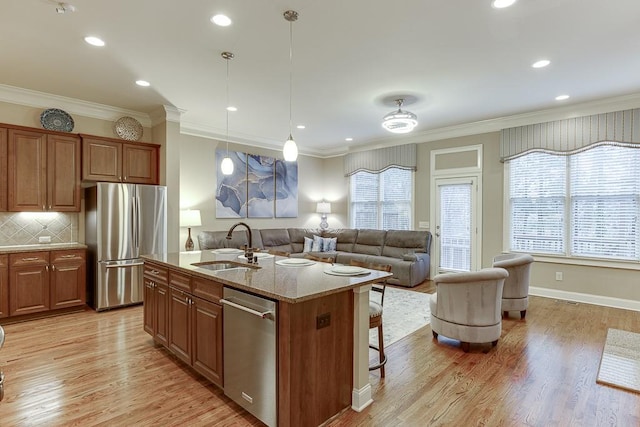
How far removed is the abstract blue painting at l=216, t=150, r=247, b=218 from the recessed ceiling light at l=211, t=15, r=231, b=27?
152 inches

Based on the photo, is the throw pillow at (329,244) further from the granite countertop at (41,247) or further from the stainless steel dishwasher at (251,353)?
the stainless steel dishwasher at (251,353)

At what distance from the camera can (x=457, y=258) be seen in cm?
632

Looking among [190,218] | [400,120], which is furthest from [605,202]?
[190,218]

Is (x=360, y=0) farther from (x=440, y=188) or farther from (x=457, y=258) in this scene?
(x=457, y=258)

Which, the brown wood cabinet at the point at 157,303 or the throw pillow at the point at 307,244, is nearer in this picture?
the brown wood cabinet at the point at 157,303

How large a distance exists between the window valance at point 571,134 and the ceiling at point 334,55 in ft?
0.66

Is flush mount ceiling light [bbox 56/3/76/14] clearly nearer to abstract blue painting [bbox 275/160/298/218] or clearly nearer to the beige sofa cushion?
abstract blue painting [bbox 275/160/298/218]

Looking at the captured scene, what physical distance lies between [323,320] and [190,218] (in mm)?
4189

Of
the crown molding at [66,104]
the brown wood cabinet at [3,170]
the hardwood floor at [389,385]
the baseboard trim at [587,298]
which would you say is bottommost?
the hardwood floor at [389,385]

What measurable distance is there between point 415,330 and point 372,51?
307 cm

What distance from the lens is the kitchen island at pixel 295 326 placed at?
76.9 inches

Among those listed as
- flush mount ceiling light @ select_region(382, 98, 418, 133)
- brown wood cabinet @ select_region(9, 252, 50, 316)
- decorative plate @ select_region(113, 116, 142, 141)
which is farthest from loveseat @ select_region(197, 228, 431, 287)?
flush mount ceiling light @ select_region(382, 98, 418, 133)

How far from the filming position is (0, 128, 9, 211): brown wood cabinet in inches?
158

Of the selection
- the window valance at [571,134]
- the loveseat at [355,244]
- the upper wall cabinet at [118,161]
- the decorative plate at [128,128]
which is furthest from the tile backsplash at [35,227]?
the window valance at [571,134]
